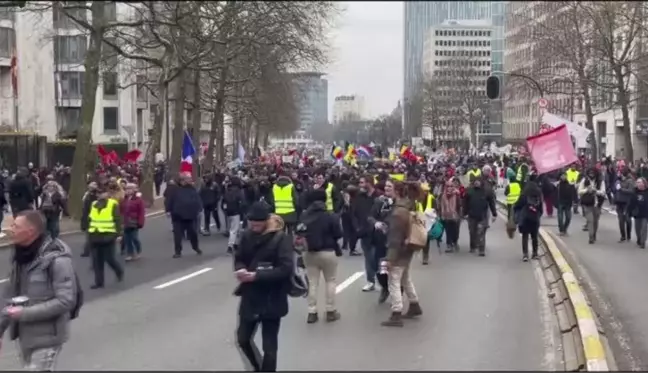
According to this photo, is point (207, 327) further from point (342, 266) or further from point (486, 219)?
point (486, 219)

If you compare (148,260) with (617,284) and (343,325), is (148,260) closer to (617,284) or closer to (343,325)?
(343,325)

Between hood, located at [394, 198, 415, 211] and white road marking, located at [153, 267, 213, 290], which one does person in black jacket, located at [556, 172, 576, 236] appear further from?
hood, located at [394, 198, 415, 211]

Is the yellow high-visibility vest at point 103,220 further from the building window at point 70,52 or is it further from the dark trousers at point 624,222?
the building window at point 70,52

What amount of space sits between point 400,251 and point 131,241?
8.35 meters

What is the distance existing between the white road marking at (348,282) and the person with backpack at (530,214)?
376 cm

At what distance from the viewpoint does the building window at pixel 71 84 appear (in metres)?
72.0

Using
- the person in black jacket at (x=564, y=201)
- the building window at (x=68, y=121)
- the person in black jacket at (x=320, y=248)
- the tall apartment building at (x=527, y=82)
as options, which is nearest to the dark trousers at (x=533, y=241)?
the tall apartment building at (x=527, y=82)

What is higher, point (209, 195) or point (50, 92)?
point (50, 92)

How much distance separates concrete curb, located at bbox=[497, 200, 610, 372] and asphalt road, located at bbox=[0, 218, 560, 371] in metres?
0.19

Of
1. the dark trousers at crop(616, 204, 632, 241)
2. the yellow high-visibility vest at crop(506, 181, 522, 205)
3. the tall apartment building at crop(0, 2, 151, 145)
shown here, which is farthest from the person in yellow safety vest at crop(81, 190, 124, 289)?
the tall apartment building at crop(0, 2, 151, 145)

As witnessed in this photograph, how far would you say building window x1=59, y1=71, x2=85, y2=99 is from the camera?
72.0 meters

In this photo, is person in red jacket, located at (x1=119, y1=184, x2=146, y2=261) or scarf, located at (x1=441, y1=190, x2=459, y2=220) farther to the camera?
scarf, located at (x1=441, y1=190, x2=459, y2=220)

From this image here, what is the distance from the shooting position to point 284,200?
18.9 metres

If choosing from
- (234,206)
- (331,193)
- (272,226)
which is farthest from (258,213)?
(234,206)
